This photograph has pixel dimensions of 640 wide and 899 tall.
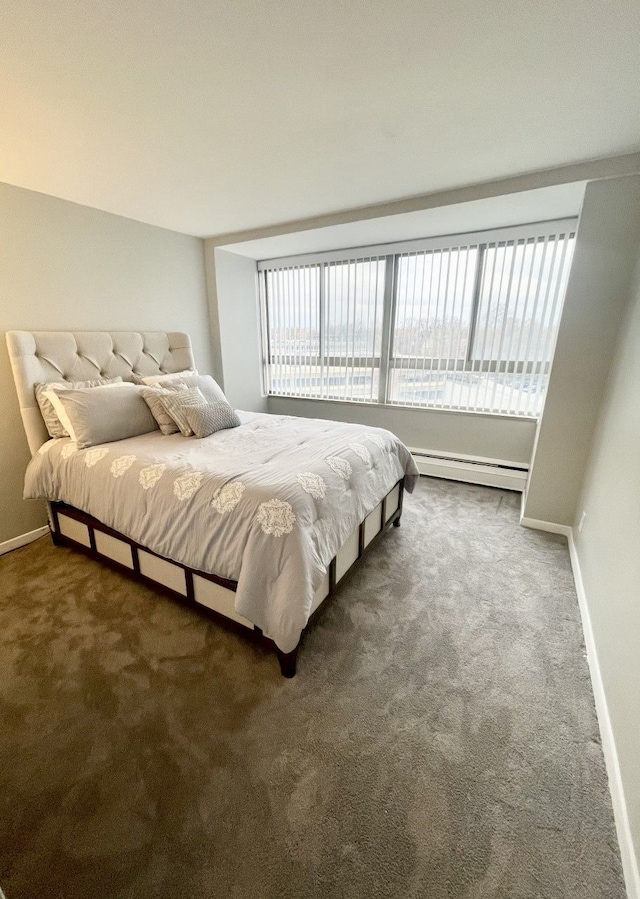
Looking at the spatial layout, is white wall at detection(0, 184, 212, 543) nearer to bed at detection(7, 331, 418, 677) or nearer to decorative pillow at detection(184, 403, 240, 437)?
bed at detection(7, 331, 418, 677)

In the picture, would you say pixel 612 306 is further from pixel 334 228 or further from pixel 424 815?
pixel 424 815

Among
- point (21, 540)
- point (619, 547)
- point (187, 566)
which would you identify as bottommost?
point (21, 540)

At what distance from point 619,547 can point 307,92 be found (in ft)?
7.59

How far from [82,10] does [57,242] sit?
1774mm

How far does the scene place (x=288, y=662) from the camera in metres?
1.48

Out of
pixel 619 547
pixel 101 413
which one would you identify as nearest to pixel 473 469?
pixel 619 547

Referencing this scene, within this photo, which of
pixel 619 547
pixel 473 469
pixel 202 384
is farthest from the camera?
pixel 473 469

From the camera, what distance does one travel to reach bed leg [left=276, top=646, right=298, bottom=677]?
1476mm

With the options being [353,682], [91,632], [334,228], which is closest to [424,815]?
[353,682]

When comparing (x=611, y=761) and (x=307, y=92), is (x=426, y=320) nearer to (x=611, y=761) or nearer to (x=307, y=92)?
(x=307, y=92)

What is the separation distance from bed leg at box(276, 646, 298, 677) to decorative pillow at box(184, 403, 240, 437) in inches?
56.6

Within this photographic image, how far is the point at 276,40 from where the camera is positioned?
1.21 metres

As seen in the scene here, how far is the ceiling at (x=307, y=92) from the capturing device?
113 centimetres

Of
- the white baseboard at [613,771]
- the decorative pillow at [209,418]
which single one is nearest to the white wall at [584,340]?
the white baseboard at [613,771]
